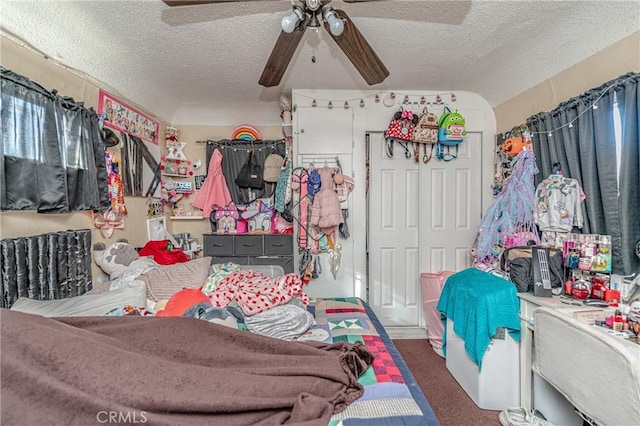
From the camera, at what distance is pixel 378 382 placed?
1271 mm

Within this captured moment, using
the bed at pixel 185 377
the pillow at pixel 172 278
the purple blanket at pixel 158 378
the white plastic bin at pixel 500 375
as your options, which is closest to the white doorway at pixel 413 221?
the white plastic bin at pixel 500 375

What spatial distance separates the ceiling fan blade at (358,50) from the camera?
4.95 feet

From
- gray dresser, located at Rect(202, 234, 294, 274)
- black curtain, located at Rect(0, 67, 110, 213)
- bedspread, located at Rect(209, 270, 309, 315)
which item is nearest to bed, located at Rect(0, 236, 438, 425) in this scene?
bedspread, located at Rect(209, 270, 309, 315)

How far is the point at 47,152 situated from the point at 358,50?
1.93 m

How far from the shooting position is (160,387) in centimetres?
94

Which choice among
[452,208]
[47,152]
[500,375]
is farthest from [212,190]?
[500,375]

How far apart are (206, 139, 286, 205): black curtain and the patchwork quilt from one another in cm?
219

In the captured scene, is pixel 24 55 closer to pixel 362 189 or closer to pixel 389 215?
pixel 362 189

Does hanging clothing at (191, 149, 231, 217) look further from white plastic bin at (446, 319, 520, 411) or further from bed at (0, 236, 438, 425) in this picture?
white plastic bin at (446, 319, 520, 411)

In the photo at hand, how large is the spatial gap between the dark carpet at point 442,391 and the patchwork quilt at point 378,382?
0.79 m

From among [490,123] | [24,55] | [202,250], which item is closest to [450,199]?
[490,123]

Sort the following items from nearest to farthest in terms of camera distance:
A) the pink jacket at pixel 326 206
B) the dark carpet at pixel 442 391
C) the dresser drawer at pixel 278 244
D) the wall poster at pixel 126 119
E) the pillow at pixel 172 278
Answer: the dark carpet at pixel 442 391
the pillow at pixel 172 278
the wall poster at pixel 126 119
the pink jacket at pixel 326 206
the dresser drawer at pixel 278 244

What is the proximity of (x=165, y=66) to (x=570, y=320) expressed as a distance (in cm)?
328

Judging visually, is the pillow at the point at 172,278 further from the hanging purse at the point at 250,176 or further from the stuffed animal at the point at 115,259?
the hanging purse at the point at 250,176
